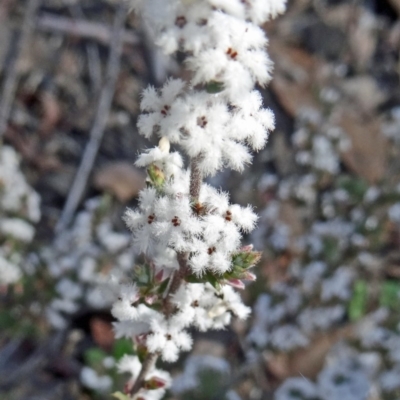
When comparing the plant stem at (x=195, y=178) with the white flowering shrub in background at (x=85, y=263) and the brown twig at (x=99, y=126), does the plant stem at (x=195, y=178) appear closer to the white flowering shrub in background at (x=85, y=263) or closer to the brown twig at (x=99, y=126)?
the white flowering shrub in background at (x=85, y=263)

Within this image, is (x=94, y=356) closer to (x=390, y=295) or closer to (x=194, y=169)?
(x=390, y=295)

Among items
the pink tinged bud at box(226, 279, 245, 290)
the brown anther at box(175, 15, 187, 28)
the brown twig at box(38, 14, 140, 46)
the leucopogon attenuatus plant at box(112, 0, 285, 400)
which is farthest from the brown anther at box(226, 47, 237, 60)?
the brown twig at box(38, 14, 140, 46)

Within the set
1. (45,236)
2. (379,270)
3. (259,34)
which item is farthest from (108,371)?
(259,34)

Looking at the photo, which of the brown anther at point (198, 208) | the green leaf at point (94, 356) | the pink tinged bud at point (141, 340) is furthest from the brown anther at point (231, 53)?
the green leaf at point (94, 356)

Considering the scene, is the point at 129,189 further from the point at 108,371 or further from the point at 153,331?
the point at 153,331

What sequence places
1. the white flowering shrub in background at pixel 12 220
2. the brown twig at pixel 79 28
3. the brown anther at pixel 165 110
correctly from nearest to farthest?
the brown anther at pixel 165 110
the white flowering shrub in background at pixel 12 220
the brown twig at pixel 79 28

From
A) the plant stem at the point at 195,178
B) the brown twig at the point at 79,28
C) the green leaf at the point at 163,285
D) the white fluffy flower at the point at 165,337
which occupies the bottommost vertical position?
the white fluffy flower at the point at 165,337
